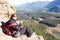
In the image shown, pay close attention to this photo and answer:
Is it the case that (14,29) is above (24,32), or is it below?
above

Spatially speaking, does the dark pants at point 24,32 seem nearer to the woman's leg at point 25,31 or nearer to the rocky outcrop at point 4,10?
the woman's leg at point 25,31

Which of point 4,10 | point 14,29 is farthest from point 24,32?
point 4,10

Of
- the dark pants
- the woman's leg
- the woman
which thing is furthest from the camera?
the woman's leg

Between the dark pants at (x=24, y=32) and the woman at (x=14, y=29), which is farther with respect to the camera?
the dark pants at (x=24, y=32)

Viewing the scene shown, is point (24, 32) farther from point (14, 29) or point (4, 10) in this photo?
point (4, 10)

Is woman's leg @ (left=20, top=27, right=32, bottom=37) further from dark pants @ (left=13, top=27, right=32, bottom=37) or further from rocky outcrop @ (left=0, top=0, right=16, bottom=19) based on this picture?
rocky outcrop @ (left=0, top=0, right=16, bottom=19)

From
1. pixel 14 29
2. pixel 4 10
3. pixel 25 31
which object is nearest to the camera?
pixel 14 29

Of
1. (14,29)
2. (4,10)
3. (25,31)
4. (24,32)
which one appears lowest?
(4,10)

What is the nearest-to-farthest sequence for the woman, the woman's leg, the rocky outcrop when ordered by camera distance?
the woman, the woman's leg, the rocky outcrop

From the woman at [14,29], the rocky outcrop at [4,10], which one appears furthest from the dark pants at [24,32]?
the rocky outcrop at [4,10]

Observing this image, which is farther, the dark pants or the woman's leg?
the woman's leg

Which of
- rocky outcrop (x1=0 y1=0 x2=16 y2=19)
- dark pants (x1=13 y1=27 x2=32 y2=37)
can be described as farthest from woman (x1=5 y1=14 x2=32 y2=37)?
rocky outcrop (x1=0 y1=0 x2=16 y2=19)

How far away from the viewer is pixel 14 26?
15422 millimetres

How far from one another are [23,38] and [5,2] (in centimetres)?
977
